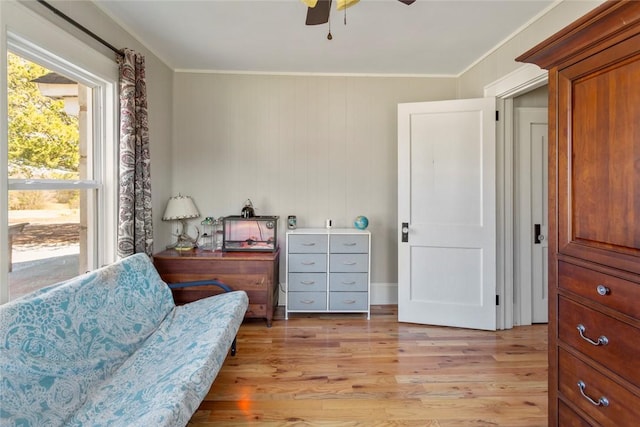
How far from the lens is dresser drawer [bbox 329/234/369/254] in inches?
125

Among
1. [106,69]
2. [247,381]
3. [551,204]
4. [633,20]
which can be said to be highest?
[106,69]

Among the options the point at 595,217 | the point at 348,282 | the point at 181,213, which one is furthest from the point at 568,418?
the point at 181,213

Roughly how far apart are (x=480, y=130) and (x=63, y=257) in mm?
3354

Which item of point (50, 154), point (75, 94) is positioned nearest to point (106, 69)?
point (75, 94)

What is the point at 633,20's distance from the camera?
3.43ft

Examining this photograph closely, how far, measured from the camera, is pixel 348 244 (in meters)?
3.18

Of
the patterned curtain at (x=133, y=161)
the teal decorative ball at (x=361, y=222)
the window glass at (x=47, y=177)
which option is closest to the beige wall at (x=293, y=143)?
the teal decorative ball at (x=361, y=222)

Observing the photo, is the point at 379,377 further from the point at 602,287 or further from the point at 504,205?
the point at 504,205

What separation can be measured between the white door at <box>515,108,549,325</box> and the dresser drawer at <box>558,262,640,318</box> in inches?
74.2

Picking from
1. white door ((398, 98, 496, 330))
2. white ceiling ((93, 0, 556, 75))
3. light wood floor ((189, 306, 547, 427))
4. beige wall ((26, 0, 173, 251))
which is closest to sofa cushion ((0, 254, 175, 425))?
light wood floor ((189, 306, 547, 427))

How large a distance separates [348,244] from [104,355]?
6.91 feet

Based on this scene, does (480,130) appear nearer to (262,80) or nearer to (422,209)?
(422,209)

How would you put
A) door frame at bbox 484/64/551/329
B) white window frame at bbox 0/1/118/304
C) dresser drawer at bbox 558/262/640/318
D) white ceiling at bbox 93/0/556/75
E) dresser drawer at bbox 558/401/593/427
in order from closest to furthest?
dresser drawer at bbox 558/262/640/318
dresser drawer at bbox 558/401/593/427
white window frame at bbox 0/1/118/304
white ceiling at bbox 93/0/556/75
door frame at bbox 484/64/551/329

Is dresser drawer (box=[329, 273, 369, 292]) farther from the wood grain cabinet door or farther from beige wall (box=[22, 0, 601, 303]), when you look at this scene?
the wood grain cabinet door
